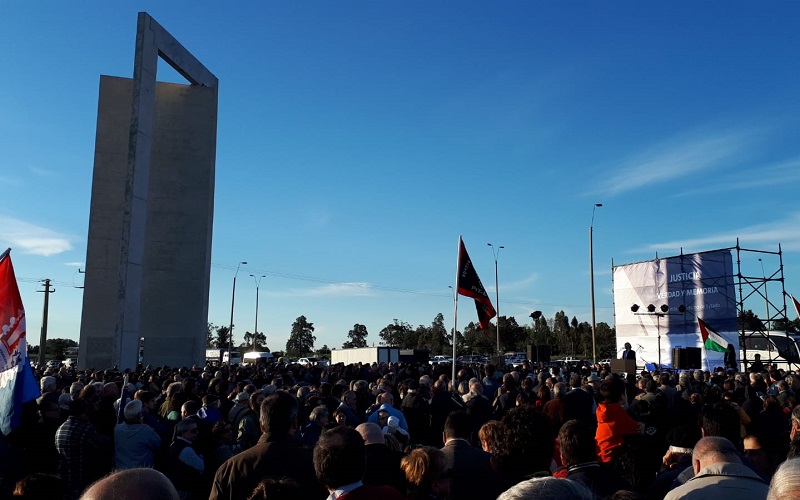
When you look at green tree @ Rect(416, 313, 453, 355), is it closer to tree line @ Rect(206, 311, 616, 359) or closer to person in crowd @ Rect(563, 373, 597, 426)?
tree line @ Rect(206, 311, 616, 359)

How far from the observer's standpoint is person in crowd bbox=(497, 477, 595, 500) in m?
2.00

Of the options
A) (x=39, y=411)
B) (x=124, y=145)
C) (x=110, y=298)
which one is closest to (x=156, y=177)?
(x=124, y=145)

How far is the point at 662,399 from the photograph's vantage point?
867 centimetres

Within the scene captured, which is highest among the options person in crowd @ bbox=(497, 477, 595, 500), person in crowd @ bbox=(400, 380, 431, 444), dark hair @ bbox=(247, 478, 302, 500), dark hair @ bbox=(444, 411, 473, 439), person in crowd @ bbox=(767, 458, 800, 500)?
person in crowd @ bbox=(767, 458, 800, 500)

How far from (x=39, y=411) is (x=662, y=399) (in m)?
7.80

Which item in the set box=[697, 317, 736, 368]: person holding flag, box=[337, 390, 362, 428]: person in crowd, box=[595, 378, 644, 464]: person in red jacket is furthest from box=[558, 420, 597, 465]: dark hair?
box=[697, 317, 736, 368]: person holding flag

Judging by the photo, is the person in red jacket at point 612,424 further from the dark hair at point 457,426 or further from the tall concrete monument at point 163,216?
the tall concrete monument at point 163,216

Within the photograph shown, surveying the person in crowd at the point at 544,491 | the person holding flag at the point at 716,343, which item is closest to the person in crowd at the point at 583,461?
the person in crowd at the point at 544,491

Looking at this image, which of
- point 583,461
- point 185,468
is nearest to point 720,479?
point 583,461

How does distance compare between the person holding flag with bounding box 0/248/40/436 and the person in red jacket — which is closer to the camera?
the person holding flag with bounding box 0/248/40/436

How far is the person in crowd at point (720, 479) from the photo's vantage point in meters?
3.52

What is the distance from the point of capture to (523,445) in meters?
4.29

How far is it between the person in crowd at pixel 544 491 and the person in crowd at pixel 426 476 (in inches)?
94.9

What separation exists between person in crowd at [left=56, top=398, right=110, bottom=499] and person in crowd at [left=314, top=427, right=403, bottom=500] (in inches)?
164
